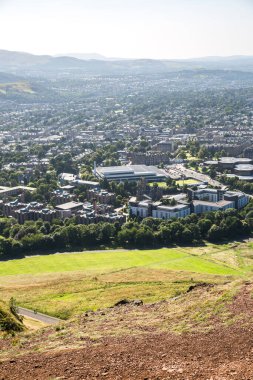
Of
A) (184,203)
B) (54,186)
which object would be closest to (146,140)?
(54,186)

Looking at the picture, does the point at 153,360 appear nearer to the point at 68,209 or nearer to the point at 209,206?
the point at 68,209

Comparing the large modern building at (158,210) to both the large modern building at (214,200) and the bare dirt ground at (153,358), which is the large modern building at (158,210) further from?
the bare dirt ground at (153,358)

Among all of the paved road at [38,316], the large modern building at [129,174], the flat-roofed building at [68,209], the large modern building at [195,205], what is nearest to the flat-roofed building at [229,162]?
the large modern building at [129,174]

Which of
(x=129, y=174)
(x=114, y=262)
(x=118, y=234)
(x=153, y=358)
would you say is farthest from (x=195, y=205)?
(x=153, y=358)

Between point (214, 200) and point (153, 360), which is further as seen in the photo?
point (214, 200)

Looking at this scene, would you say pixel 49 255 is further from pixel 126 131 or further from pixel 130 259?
pixel 126 131

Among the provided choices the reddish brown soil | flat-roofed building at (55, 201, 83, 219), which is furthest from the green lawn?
the reddish brown soil
